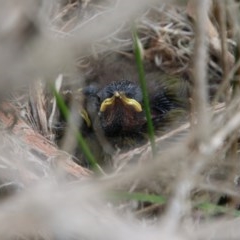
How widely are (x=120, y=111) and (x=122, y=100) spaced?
0.17ft

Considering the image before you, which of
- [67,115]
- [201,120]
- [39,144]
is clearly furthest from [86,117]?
[201,120]

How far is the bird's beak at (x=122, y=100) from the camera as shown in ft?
9.26

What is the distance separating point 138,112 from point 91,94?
0.71 ft

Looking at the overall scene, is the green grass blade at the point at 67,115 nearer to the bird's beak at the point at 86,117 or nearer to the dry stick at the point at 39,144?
the dry stick at the point at 39,144

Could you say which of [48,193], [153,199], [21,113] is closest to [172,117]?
[21,113]

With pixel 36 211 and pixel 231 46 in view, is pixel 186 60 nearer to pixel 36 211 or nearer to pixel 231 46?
pixel 231 46

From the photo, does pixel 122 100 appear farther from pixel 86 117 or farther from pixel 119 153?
pixel 119 153

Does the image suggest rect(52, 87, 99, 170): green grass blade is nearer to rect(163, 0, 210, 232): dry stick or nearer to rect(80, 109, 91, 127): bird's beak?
rect(163, 0, 210, 232): dry stick

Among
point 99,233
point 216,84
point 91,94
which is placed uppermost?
point 99,233

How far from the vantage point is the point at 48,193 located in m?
0.59

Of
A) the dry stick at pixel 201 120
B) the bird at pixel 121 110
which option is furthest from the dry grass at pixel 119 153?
the bird at pixel 121 110

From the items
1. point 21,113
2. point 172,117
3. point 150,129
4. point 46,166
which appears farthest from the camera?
point 172,117

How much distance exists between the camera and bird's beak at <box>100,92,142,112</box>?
2.82 m

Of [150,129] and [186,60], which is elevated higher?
[150,129]
